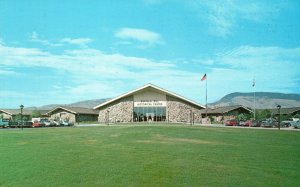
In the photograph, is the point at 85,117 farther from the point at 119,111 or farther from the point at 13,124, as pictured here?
the point at 13,124

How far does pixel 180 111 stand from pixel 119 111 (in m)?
11.3

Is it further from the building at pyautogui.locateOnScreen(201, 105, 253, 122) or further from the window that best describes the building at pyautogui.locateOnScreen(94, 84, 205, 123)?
the building at pyautogui.locateOnScreen(201, 105, 253, 122)

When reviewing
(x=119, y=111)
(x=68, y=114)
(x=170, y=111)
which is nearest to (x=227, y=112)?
(x=170, y=111)

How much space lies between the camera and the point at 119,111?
6681 cm

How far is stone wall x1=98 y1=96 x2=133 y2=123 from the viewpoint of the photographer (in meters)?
66.1

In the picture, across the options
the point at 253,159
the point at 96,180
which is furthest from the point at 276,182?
the point at 96,180

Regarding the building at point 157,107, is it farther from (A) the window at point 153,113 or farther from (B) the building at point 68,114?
(B) the building at point 68,114

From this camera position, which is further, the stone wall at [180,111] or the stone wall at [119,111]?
the stone wall at [119,111]

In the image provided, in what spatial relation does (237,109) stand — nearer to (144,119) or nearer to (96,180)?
(144,119)

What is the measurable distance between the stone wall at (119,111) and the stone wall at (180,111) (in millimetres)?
7137

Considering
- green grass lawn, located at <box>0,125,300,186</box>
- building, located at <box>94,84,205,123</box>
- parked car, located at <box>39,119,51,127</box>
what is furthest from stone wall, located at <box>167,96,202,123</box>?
green grass lawn, located at <box>0,125,300,186</box>

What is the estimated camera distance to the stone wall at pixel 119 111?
6606 cm

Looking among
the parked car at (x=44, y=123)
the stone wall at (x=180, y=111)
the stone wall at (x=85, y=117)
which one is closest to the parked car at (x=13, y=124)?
the parked car at (x=44, y=123)

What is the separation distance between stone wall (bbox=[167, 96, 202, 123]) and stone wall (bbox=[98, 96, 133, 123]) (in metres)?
7.14
